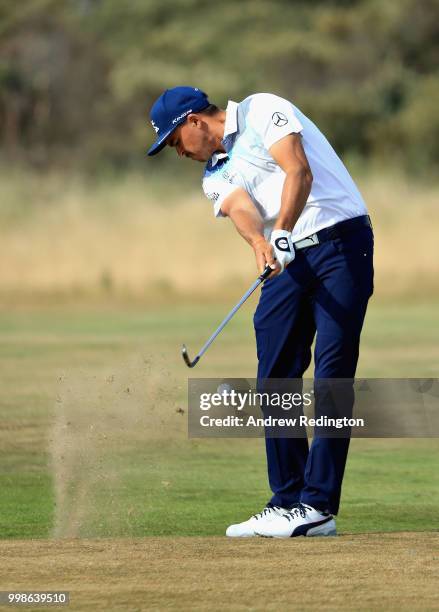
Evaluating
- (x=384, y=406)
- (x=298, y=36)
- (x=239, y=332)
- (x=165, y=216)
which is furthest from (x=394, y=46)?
(x=384, y=406)

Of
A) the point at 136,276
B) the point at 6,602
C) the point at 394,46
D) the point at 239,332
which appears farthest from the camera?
the point at 394,46

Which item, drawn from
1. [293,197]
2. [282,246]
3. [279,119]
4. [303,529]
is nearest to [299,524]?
[303,529]

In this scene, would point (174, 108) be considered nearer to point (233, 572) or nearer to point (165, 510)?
point (233, 572)

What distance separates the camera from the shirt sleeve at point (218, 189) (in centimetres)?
626

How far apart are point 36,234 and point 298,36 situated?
84.3 ft

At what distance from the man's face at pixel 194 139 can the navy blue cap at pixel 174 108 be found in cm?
3

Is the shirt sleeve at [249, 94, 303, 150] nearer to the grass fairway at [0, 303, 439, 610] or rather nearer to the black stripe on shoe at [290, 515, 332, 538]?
the grass fairway at [0, 303, 439, 610]

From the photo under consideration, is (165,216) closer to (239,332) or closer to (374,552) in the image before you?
(239,332)

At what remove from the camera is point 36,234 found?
28156 mm

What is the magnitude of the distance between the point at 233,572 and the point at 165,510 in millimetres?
2075

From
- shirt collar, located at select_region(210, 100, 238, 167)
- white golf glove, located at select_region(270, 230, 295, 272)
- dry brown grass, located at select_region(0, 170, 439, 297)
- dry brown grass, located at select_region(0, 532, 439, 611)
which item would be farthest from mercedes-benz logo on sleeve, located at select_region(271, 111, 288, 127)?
dry brown grass, located at select_region(0, 170, 439, 297)

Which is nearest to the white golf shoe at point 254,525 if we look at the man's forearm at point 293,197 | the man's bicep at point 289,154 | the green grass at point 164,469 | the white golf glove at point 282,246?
the green grass at point 164,469

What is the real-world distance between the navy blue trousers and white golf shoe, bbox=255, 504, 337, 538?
0.13 ft

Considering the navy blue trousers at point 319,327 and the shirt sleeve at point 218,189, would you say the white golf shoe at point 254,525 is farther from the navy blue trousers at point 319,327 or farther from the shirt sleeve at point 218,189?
the shirt sleeve at point 218,189
